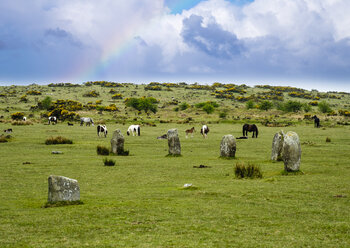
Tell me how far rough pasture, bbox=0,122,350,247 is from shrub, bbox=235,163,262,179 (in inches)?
30.3

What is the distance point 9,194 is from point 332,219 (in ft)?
37.6

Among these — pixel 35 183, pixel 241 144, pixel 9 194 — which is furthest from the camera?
pixel 241 144

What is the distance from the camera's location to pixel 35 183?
17.8 m

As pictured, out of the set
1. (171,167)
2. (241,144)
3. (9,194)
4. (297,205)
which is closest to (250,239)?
(297,205)

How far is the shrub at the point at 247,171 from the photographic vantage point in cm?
1944

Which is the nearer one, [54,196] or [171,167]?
[54,196]

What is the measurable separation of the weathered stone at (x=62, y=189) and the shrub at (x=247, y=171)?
8967 millimetres

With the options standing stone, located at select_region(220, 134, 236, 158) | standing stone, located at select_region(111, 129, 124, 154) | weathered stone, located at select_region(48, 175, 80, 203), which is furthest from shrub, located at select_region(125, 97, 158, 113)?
weathered stone, located at select_region(48, 175, 80, 203)

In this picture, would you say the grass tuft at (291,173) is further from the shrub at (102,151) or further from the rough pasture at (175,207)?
the shrub at (102,151)

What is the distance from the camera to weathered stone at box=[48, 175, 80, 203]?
12.8m

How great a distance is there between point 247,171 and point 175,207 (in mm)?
7543

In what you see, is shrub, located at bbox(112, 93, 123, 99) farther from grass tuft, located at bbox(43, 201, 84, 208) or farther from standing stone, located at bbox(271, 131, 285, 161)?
grass tuft, located at bbox(43, 201, 84, 208)

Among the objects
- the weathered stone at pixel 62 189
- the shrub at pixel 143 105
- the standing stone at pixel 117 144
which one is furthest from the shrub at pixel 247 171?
the shrub at pixel 143 105

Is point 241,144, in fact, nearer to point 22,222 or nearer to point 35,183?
point 35,183
